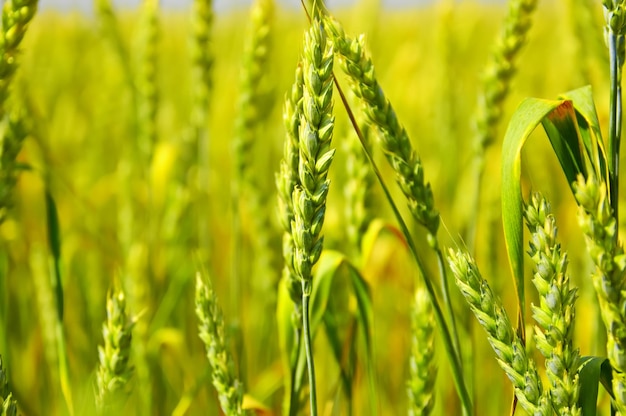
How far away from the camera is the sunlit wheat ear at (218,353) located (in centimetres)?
71

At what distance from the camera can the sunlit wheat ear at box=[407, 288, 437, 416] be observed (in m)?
0.79

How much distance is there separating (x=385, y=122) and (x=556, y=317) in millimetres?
259

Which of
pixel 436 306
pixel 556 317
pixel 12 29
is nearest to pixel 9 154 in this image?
pixel 12 29

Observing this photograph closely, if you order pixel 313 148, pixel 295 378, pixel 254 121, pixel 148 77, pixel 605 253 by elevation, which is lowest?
pixel 295 378

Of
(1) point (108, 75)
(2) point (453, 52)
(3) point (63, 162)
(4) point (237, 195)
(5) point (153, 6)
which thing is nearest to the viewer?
(4) point (237, 195)

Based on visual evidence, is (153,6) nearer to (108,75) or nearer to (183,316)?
(183,316)

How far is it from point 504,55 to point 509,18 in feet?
0.18

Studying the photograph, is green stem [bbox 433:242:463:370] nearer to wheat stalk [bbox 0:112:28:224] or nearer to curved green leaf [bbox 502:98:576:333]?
curved green leaf [bbox 502:98:576:333]

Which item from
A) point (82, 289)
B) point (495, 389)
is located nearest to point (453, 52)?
point (495, 389)

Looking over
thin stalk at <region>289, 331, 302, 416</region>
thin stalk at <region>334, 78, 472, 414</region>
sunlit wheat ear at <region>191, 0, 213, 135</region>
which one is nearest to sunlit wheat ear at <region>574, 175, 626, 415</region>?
thin stalk at <region>334, 78, 472, 414</region>

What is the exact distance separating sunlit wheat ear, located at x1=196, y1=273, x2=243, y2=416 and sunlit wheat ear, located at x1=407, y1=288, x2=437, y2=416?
206 millimetres

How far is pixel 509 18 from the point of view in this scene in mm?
1028

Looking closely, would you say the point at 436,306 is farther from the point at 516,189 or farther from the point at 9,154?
the point at 9,154

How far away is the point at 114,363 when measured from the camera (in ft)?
2.37
